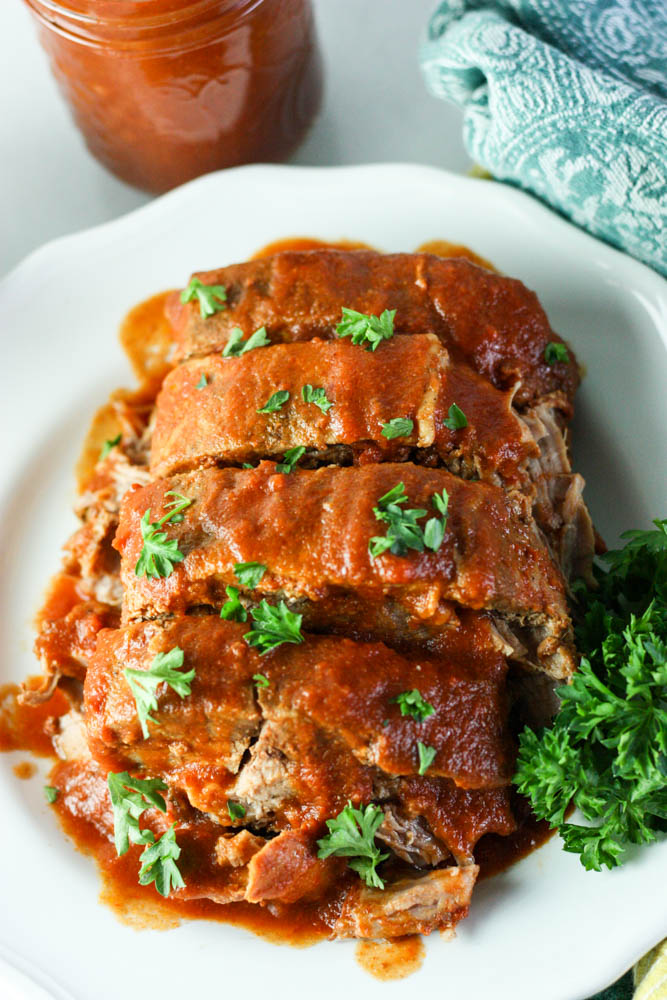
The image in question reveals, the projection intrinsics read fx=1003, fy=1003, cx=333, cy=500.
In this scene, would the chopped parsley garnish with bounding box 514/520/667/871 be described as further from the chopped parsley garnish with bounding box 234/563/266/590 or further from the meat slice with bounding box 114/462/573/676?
the chopped parsley garnish with bounding box 234/563/266/590

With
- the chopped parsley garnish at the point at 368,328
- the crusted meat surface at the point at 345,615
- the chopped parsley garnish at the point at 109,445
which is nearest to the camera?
the crusted meat surface at the point at 345,615

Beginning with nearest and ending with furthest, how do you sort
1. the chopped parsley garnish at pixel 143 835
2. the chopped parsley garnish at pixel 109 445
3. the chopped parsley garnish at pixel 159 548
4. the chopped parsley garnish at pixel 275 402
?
the chopped parsley garnish at pixel 159 548, the chopped parsley garnish at pixel 143 835, the chopped parsley garnish at pixel 275 402, the chopped parsley garnish at pixel 109 445

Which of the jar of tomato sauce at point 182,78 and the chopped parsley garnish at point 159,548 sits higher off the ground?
the jar of tomato sauce at point 182,78

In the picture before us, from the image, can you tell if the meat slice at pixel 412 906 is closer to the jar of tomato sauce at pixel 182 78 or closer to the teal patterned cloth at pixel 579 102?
the teal patterned cloth at pixel 579 102

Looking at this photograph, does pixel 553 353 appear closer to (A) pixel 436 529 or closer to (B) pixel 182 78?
(A) pixel 436 529

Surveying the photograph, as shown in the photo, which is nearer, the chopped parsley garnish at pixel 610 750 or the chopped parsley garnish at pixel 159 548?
the chopped parsley garnish at pixel 610 750

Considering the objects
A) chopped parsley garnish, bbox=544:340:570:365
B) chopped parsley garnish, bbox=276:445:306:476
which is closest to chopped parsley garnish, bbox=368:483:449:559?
chopped parsley garnish, bbox=276:445:306:476

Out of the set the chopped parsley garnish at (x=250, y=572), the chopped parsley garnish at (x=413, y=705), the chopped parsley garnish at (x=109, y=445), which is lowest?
the chopped parsley garnish at (x=413, y=705)

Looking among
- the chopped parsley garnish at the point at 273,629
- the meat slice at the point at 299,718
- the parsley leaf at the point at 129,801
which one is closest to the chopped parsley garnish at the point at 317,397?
the chopped parsley garnish at the point at 273,629
